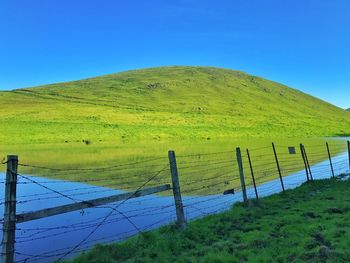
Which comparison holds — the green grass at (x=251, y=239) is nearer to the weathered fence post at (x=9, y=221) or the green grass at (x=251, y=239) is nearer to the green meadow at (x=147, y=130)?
the weathered fence post at (x=9, y=221)

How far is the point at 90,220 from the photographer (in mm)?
15523

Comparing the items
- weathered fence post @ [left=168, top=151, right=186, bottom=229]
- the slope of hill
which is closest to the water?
weathered fence post @ [left=168, top=151, right=186, bottom=229]

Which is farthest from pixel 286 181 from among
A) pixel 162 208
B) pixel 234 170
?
pixel 162 208

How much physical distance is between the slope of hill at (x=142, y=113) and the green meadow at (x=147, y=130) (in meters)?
0.25

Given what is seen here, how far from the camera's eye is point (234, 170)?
3131cm

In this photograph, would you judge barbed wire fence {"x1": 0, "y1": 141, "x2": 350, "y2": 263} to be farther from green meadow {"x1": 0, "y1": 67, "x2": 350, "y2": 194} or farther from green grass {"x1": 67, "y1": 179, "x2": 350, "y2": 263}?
green grass {"x1": 67, "y1": 179, "x2": 350, "y2": 263}

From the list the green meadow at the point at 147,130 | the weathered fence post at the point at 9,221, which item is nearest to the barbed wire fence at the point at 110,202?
the weathered fence post at the point at 9,221

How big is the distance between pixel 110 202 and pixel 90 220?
205 inches

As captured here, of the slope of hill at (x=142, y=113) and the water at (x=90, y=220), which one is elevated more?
the slope of hill at (x=142, y=113)

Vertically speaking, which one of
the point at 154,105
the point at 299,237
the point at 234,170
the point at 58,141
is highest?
the point at 154,105

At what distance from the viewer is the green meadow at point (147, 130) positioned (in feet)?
111

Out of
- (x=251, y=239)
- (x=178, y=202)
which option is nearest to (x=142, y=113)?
(x=178, y=202)

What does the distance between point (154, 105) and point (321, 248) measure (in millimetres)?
128515

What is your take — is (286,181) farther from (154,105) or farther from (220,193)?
(154,105)
